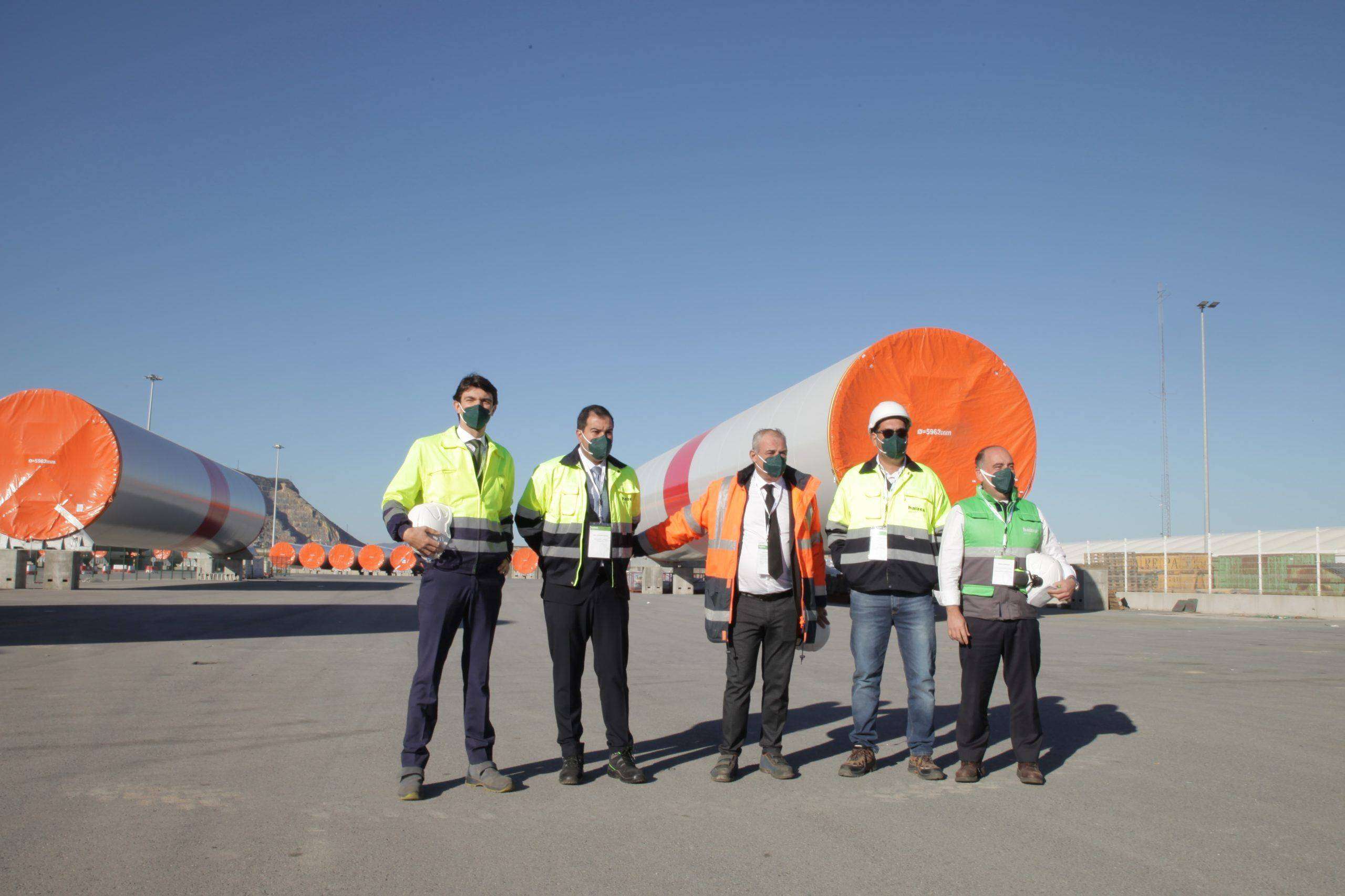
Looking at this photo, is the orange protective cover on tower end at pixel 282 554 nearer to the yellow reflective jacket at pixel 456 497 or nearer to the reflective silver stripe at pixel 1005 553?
the yellow reflective jacket at pixel 456 497

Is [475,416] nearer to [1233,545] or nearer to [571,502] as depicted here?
[571,502]

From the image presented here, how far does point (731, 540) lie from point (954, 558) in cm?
114

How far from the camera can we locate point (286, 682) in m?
7.44

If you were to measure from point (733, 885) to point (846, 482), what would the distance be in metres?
2.48

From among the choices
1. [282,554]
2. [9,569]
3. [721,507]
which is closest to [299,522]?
[282,554]

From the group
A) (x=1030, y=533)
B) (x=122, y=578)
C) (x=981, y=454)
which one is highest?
(x=981, y=454)

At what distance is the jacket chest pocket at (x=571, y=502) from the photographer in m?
4.57

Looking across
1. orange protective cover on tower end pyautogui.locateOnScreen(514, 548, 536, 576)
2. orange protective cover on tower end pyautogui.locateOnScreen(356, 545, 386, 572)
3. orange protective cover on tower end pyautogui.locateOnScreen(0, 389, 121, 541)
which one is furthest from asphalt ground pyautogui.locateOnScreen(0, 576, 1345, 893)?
orange protective cover on tower end pyautogui.locateOnScreen(356, 545, 386, 572)

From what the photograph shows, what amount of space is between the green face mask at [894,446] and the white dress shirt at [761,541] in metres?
0.58

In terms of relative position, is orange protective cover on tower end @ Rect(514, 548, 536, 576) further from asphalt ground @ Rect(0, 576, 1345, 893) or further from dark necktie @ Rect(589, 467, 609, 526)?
dark necktie @ Rect(589, 467, 609, 526)

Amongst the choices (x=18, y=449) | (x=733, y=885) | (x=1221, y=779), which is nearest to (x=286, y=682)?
(x=733, y=885)

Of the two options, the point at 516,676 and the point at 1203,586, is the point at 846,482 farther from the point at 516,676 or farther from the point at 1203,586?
the point at 1203,586

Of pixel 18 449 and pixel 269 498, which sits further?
pixel 269 498

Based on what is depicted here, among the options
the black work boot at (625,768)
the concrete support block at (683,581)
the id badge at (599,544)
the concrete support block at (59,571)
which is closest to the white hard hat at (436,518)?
the id badge at (599,544)
